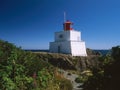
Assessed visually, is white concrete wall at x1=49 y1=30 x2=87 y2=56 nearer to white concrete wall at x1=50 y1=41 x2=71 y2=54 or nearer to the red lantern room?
white concrete wall at x1=50 y1=41 x2=71 y2=54

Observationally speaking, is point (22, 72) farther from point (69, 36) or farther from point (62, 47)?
point (62, 47)

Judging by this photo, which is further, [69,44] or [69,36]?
[69,36]

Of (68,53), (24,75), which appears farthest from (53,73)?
(68,53)

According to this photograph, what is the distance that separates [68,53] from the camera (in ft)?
149

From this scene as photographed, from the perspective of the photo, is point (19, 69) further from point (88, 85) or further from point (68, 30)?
point (68, 30)

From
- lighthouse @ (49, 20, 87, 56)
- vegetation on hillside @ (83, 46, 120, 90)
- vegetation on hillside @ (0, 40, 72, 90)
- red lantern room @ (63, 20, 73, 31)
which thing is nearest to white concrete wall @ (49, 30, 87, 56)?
lighthouse @ (49, 20, 87, 56)

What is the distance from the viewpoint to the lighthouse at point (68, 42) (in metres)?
45.4

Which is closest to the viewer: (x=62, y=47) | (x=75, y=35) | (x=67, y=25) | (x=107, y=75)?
(x=107, y=75)

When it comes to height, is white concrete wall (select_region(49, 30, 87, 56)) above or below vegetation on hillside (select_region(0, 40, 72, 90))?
above

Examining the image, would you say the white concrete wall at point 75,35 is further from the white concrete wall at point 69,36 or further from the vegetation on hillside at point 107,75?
the vegetation on hillside at point 107,75

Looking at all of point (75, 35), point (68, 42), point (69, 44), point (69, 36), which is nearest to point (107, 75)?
point (69, 44)

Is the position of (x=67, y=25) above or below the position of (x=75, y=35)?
above

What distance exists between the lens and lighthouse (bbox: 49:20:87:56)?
4541 centimetres

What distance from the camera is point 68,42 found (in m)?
45.2
